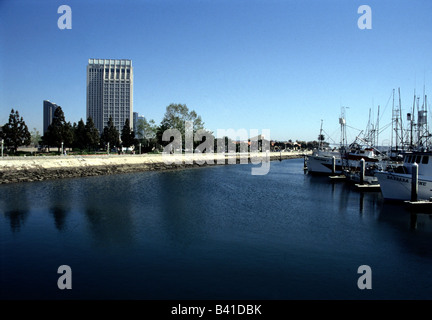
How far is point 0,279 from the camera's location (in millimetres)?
16328

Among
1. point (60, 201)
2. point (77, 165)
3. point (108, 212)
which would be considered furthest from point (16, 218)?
point (77, 165)

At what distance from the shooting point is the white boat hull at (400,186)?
3431cm

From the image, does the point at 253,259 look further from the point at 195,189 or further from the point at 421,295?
the point at 195,189

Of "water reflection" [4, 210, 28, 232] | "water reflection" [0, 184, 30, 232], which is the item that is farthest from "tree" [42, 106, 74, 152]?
"water reflection" [4, 210, 28, 232]

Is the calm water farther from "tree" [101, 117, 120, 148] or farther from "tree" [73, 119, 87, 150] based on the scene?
"tree" [101, 117, 120, 148]

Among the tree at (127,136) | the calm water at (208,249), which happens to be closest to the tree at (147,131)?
the tree at (127,136)

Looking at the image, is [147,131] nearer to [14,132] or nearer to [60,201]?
[14,132]

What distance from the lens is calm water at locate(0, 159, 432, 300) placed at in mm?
15633

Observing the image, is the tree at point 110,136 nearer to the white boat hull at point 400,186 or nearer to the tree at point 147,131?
the tree at point 147,131

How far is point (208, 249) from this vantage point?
21.0 meters

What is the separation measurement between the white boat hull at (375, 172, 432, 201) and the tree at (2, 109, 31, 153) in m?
71.8
